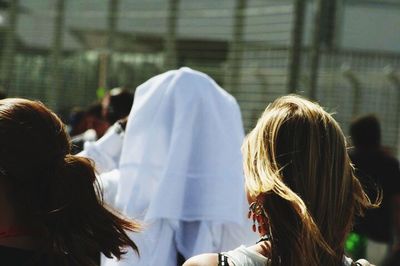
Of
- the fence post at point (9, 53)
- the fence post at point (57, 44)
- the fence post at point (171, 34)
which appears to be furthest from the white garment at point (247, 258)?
the fence post at point (9, 53)

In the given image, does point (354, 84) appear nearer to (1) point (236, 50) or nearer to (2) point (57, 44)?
(1) point (236, 50)

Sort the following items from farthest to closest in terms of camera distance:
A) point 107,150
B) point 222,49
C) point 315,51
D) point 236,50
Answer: point 222,49, point 236,50, point 315,51, point 107,150

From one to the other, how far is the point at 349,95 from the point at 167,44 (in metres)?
1.83

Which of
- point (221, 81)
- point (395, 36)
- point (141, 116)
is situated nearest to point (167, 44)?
point (221, 81)

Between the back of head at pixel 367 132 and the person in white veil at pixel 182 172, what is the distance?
3.10 metres

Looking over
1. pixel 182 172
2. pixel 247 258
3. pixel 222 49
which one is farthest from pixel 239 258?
pixel 222 49

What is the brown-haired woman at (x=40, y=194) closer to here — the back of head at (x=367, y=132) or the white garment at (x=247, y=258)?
the white garment at (x=247, y=258)

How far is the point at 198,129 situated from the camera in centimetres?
403

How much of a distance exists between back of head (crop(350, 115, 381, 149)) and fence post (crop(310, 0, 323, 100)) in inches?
15.7

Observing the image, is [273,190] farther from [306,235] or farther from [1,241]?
[1,241]

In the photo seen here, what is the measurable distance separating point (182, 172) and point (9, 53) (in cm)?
749

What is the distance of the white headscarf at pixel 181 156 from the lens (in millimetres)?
3914

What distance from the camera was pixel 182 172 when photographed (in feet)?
12.8

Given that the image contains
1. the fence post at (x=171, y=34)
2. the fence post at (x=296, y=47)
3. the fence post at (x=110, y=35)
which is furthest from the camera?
the fence post at (x=110, y=35)
